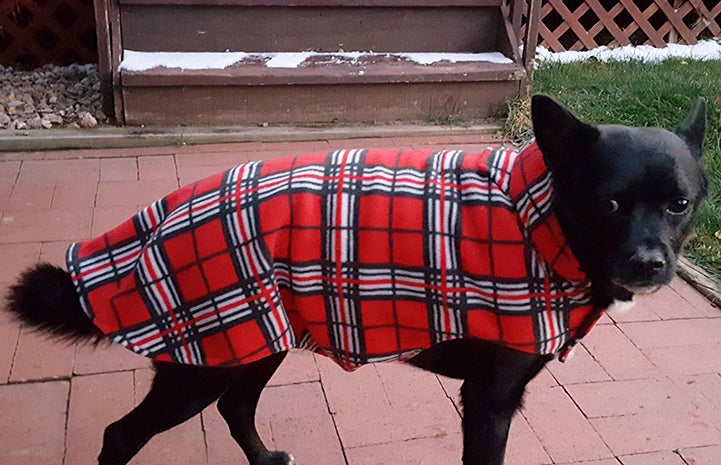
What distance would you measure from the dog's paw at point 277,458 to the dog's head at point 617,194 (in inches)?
44.5

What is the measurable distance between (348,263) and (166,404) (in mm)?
596

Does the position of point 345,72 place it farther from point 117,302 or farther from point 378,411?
point 117,302

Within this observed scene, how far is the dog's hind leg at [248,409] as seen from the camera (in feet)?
7.06

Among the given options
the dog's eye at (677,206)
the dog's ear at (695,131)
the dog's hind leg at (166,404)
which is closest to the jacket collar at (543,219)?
the dog's eye at (677,206)

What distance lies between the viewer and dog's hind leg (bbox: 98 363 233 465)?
5.92 ft

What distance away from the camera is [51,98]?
4.89 meters

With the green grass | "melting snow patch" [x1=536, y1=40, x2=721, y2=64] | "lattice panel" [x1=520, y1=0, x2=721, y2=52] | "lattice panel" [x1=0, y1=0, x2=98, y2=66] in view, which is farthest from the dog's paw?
"lattice panel" [x1=520, y1=0, x2=721, y2=52]

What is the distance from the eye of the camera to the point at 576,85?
208 inches

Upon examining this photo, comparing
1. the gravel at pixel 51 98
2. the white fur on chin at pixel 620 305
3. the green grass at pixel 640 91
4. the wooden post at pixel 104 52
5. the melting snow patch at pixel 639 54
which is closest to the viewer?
the white fur on chin at pixel 620 305

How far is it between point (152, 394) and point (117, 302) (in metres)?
0.29

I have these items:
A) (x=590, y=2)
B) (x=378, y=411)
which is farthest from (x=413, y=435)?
(x=590, y=2)

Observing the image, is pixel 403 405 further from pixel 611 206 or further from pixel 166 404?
pixel 611 206

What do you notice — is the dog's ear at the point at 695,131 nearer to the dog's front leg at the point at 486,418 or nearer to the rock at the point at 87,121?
the dog's front leg at the point at 486,418

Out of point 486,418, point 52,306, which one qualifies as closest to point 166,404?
point 52,306
